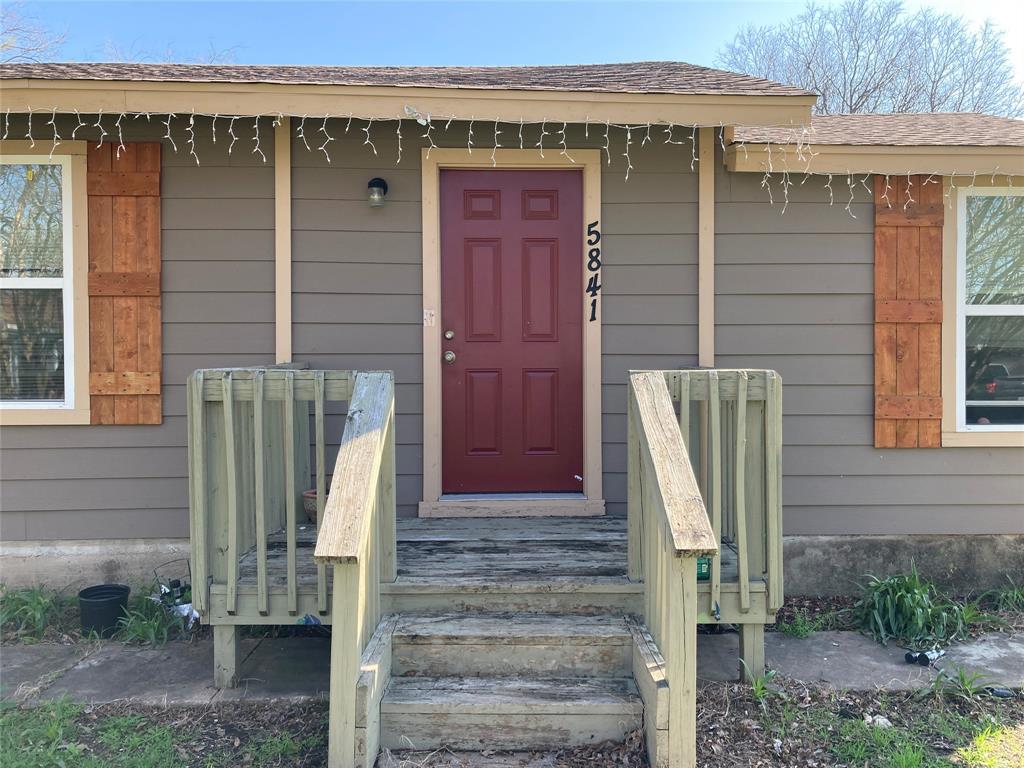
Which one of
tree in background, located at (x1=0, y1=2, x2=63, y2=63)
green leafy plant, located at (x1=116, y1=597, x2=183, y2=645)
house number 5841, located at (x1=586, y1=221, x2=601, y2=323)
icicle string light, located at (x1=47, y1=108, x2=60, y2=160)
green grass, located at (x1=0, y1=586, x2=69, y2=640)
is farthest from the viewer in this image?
tree in background, located at (x1=0, y1=2, x2=63, y2=63)

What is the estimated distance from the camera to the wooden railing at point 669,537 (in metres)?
2.46

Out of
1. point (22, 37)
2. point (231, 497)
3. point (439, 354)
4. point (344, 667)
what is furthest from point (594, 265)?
point (22, 37)

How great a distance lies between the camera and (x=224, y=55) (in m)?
13.3

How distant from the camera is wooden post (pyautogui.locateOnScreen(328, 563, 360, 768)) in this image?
2.45 m

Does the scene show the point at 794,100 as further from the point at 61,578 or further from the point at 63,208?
the point at 61,578

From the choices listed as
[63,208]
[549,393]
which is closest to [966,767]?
[549,393]

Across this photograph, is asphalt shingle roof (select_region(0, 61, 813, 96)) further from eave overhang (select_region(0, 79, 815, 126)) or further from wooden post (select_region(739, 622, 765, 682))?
wooden post (select_region(739, 622, 765, 682))

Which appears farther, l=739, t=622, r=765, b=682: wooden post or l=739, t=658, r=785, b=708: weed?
l=739, t=622, r=765, b=682: wooden post

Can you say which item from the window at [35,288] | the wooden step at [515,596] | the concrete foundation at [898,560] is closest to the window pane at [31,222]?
the window at [35,288]

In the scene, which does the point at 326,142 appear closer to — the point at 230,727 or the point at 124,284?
the point at 124,284

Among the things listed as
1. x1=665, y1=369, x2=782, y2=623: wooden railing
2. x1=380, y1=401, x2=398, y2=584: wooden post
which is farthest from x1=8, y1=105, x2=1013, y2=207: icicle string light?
x1=380, y1=401, x2=398, y2=584: wooden post

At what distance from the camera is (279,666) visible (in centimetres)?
337

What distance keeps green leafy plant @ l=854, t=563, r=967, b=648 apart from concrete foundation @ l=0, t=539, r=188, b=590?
371 centimetres

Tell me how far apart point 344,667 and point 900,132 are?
4.29 metres
